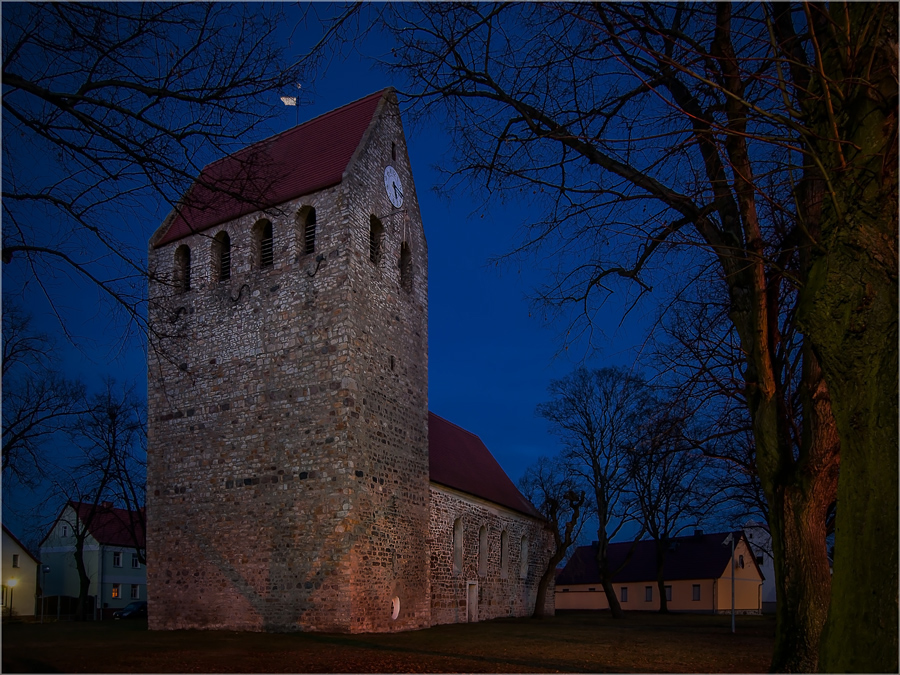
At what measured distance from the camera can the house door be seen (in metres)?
26.2

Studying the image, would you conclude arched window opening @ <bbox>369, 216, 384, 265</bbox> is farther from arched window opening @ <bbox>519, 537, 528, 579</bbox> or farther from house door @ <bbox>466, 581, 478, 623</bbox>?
arched window opening @ <bbox>519, 537, 528, 579</bbox>

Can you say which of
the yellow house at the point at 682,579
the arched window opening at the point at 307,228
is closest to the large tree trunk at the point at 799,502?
the arched window opening at the point at 307,228

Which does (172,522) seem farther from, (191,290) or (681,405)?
(681,405)

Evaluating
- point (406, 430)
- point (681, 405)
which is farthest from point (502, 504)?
point (681, 405)

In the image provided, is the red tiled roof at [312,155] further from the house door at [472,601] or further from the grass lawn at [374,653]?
the house door at [472,601]

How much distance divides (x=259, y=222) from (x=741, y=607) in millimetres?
44094

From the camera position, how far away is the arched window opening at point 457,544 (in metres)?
25.8

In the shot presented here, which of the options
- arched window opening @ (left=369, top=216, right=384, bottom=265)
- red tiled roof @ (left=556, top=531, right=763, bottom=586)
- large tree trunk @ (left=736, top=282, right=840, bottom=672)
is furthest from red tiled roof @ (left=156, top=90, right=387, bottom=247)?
red tiled roof @ (left=556, top=531, right=763, bottom=586)

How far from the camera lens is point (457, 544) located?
25984 mm

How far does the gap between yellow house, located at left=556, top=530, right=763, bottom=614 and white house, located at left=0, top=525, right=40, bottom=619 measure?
33.4m

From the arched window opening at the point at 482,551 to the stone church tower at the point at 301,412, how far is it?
686cm

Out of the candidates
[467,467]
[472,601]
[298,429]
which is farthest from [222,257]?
[472,601]

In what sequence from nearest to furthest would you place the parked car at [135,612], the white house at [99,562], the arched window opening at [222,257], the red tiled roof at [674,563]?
the arched window opening at [222,257]
the parked car at [135,612]
the white house at [99,562]
the red tiled roof at [674,563]

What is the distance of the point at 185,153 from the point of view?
7.17 metres
